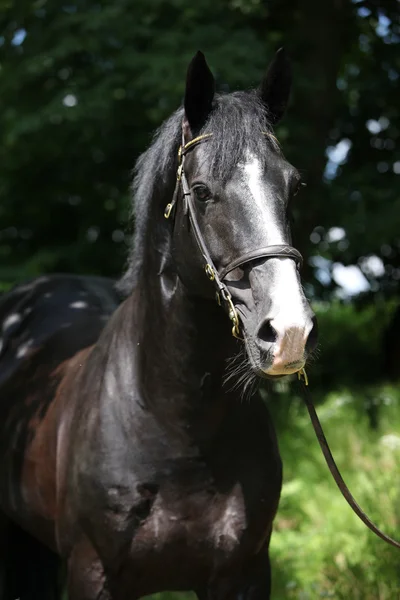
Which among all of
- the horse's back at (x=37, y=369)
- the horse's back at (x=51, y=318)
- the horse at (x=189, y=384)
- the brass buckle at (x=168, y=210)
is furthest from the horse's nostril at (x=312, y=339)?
the horse's back at (x=51, y=318)

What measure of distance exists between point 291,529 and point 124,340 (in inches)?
134

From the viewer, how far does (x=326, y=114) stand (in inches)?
320

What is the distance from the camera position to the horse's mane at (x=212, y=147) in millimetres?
2453

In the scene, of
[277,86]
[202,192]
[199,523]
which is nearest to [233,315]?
[202,192]

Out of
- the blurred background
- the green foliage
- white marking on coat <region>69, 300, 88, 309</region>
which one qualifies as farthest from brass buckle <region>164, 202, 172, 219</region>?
the blurred background

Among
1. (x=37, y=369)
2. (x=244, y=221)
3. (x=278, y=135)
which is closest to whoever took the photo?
(x=244, y=221)

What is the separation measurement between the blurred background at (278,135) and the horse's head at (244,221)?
2966 millimetres

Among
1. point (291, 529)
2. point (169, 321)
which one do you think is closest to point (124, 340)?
point (169, 321)

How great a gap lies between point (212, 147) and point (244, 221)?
284 mm

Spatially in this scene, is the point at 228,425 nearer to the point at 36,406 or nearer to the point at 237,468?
the point at 237,468

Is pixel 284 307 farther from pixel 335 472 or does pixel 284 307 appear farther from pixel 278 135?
pixel 278 135

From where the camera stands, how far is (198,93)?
2602 millimetres

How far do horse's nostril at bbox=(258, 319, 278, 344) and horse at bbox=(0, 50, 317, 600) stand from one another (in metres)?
0.02

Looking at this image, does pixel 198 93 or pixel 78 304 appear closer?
pixel 198 93
